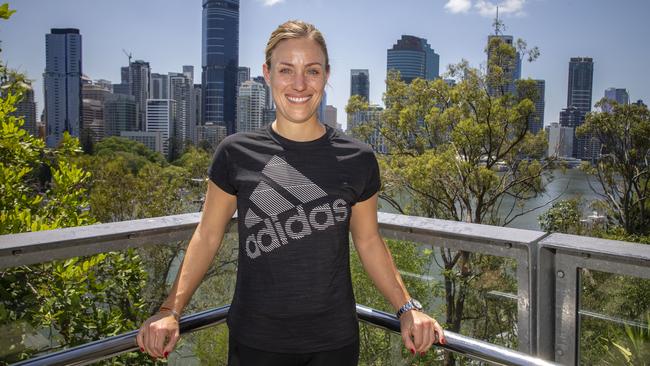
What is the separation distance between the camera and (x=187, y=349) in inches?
64.0

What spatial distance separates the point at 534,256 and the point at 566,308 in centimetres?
14

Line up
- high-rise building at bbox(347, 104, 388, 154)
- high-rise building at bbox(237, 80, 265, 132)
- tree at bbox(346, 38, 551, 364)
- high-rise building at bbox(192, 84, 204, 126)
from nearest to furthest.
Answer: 1. tree at bbox(346, 38, 551, 364)
2. high-rise building at bbox(347, 104, 388, 154)
3. high-rise building at bbox(237, 80, 265, 132)
4. high-rise building at bbox(192, 84, 204, 126)

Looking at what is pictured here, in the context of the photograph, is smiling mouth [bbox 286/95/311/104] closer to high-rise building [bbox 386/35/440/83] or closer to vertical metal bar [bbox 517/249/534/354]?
vertical metal bar [bbox 517/249/534/354]

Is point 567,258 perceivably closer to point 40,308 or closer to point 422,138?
point 40,308

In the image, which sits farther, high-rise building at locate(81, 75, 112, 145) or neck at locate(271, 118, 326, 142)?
high-rise building at locate(81, 75, 112, 145)

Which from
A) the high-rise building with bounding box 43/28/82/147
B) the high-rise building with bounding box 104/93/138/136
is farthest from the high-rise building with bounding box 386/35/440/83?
the high-rise building with bounding box 43/28/82/147

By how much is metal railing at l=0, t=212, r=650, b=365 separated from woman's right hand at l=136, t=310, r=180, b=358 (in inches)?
13.9

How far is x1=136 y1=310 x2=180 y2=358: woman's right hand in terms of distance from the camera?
1.03 m

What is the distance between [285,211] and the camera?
1.12m

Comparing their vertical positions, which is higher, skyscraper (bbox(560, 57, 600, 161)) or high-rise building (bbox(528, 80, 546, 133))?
skyscraper (bbox(560, 57, 600, 161))

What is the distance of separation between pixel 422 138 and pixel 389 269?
15217 millimetres

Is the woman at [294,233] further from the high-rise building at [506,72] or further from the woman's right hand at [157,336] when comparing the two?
the high-rise building at [506,72]

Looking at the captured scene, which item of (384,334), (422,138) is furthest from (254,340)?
(422,138)

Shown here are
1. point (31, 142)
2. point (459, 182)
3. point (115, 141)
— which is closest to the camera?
point (31, 142)
